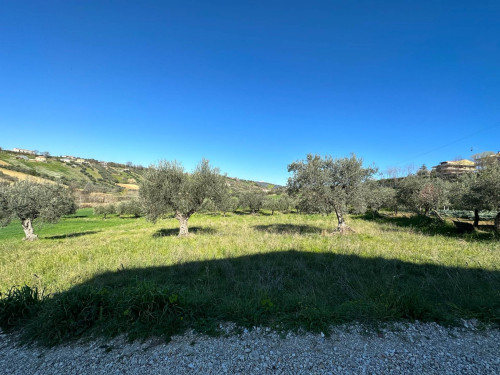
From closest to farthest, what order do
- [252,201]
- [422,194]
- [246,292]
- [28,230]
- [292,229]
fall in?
[246,292] → [28,230] → [422,194] → [292,229] → [252,201]

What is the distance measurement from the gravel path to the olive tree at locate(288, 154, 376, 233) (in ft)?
42.2

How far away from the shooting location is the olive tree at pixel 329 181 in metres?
16.2

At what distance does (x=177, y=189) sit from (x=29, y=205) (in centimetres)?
1449

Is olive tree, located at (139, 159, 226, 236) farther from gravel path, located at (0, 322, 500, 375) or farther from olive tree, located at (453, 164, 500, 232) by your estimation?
olive tree, located at (453, 164, 500, 232)

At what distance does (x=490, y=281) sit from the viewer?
19.5ft

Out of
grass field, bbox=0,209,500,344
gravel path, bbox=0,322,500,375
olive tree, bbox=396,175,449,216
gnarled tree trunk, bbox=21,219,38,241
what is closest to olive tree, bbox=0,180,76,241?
gnarled tree trunk, bbox=21,219,38,241

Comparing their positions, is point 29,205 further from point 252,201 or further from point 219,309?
point 252,201

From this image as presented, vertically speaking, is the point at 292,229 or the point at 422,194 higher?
the point at 422,194

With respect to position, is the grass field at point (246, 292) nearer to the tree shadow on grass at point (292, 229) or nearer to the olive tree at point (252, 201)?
the tree shadow on grass at point (292, 229)

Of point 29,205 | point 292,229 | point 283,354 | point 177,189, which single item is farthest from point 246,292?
point 29,205

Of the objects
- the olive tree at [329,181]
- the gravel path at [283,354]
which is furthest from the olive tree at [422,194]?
the gravel path at [283,354]

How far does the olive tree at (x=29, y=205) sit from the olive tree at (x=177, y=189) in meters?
10.7

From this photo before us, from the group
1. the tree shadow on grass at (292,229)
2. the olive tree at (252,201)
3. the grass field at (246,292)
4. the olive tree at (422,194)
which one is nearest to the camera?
the grass field at (246,292)

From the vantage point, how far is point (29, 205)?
1825cm
